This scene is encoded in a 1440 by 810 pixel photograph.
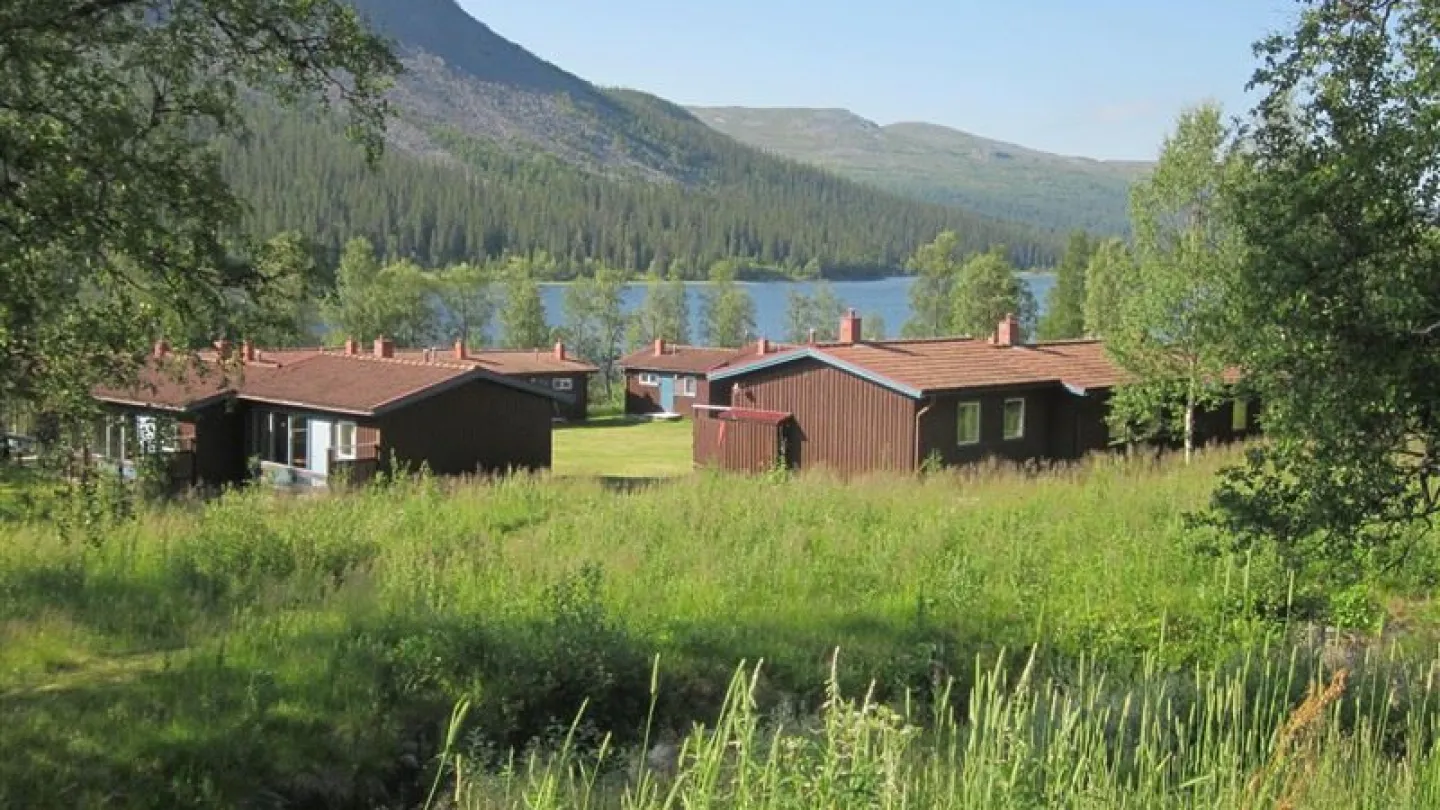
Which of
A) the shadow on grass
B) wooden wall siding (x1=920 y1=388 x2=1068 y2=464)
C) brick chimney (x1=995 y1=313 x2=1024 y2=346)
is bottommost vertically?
the shadow on grass

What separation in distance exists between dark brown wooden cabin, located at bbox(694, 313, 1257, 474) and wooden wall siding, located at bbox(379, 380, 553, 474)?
14.7 ft

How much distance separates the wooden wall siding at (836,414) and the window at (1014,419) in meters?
3.20

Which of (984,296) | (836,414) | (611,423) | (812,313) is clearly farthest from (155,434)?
(812,313)

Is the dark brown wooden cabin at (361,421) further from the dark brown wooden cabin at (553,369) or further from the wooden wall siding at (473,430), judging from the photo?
the dark brown wooden cabin at (553,369)

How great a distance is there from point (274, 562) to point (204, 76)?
17.7 feet

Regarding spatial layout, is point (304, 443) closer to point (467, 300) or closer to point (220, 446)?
point (220, 446)

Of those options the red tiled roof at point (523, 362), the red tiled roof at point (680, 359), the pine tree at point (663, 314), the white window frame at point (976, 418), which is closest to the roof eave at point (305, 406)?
the white window frame at point (976, 418)

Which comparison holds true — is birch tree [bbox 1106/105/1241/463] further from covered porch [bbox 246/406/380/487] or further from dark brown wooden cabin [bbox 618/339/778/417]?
dark brown wooden cabin [bbox 618/339/778/417]

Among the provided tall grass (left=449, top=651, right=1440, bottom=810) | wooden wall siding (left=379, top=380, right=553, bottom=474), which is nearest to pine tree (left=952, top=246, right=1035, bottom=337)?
wooden wall siding (left=379, top=380, right=553, bottom=474)

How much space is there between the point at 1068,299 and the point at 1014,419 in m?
42.0

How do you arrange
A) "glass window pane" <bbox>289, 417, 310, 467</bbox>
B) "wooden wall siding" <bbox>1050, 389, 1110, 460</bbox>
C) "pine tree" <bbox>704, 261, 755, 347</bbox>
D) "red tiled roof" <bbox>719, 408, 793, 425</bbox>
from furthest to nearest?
"pine tree" <bbox>704, 261, 755, 347</bbox>, "glass window pane" <bbox>289, 417, 310, 467</bbox>, "red tiled roof" <bbox>719, 408, 793, 425</bbox>, "wooden wall siding" <bbox>1050, 389, 1110, 460</bbox>

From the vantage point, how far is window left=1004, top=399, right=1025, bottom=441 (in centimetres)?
3022

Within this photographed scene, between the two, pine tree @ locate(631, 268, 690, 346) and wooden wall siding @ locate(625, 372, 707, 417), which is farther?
pine tree @ locate(631, 268, 690, 346)

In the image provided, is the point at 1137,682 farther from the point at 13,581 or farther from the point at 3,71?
the point at 13,581
